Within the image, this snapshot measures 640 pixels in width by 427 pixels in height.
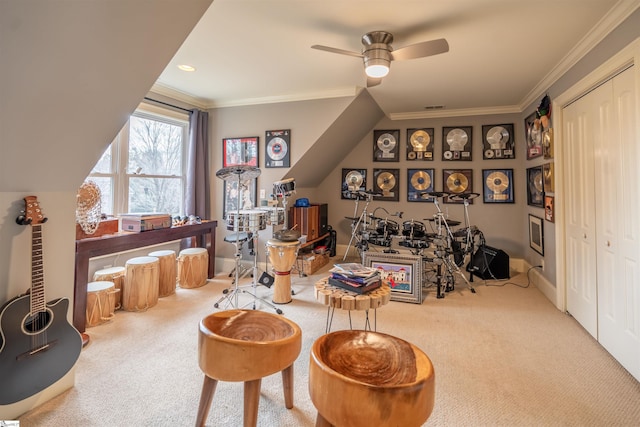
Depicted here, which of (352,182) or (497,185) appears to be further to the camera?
(352,182)

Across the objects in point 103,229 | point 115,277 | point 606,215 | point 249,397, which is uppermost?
point 606,215

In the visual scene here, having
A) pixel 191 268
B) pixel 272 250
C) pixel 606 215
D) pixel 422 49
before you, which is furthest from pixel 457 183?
pixel 191 268

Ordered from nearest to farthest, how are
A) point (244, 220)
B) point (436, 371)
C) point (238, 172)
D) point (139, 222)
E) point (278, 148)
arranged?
point (436, 371)
point (238, 172)
point (244, 220)
point (139, 222)
point (278, 148)

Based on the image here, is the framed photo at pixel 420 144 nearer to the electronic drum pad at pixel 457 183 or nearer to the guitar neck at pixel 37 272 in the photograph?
the electronic drum pad at pixel 457 183

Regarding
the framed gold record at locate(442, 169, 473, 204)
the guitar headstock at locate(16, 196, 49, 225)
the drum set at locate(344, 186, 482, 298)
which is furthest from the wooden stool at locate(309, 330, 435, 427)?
the framed gold record at locate(442, 169, 473, 204)

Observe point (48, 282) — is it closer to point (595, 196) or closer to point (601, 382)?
point (601, 382)

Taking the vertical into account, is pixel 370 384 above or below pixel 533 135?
below

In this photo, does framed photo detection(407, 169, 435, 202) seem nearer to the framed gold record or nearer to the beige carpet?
the framed gold record

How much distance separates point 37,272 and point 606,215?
156 inches

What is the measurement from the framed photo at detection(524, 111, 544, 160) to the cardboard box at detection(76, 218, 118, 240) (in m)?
4.92

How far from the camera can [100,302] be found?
2633 mm

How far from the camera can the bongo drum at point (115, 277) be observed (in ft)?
9.52

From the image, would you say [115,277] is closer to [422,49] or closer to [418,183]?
[422,49]

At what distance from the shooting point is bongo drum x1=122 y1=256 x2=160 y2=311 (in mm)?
2930
